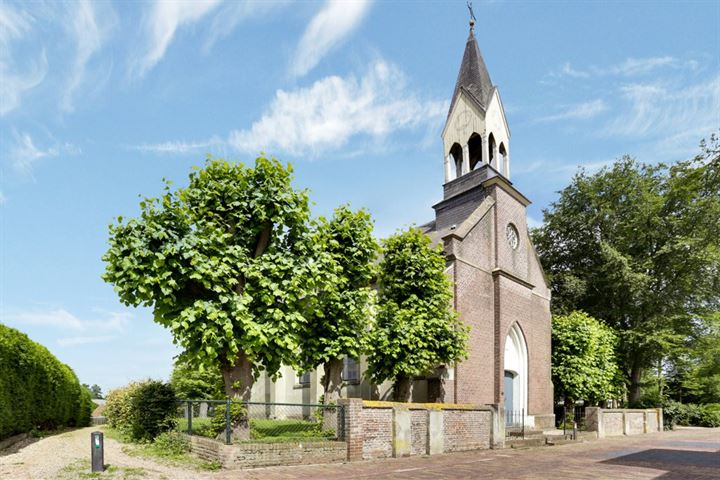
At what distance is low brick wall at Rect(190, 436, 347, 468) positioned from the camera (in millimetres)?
12516

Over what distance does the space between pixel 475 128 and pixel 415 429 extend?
18736 mm

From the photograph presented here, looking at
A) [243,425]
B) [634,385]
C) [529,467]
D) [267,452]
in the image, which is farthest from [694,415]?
[267,452]

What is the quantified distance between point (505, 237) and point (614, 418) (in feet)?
38.5

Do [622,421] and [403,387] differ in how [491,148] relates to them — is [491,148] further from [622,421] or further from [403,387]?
[622,421]

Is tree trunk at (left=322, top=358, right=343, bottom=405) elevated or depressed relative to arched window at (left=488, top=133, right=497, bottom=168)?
depressed

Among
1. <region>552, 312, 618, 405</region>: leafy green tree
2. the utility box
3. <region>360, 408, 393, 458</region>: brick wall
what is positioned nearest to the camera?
the utility box

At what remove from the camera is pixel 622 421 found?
29.3m

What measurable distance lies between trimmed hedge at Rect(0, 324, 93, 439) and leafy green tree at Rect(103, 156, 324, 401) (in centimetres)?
596

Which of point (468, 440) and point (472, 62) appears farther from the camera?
point (472, 62)

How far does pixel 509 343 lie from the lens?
27.9m

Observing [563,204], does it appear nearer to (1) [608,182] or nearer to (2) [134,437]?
(1) [608,182]

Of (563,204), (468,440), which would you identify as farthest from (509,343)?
(563,204)

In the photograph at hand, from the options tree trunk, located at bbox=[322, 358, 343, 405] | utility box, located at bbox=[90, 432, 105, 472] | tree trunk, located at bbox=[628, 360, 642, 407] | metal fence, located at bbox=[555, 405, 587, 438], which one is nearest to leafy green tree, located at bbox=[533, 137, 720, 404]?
tree trunk, located at bbox=[628, 360, 642, 407]

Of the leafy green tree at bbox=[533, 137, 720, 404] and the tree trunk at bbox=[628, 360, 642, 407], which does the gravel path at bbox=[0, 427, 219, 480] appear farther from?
the tree trunk at bbox=[628, 360, 642, 407]
